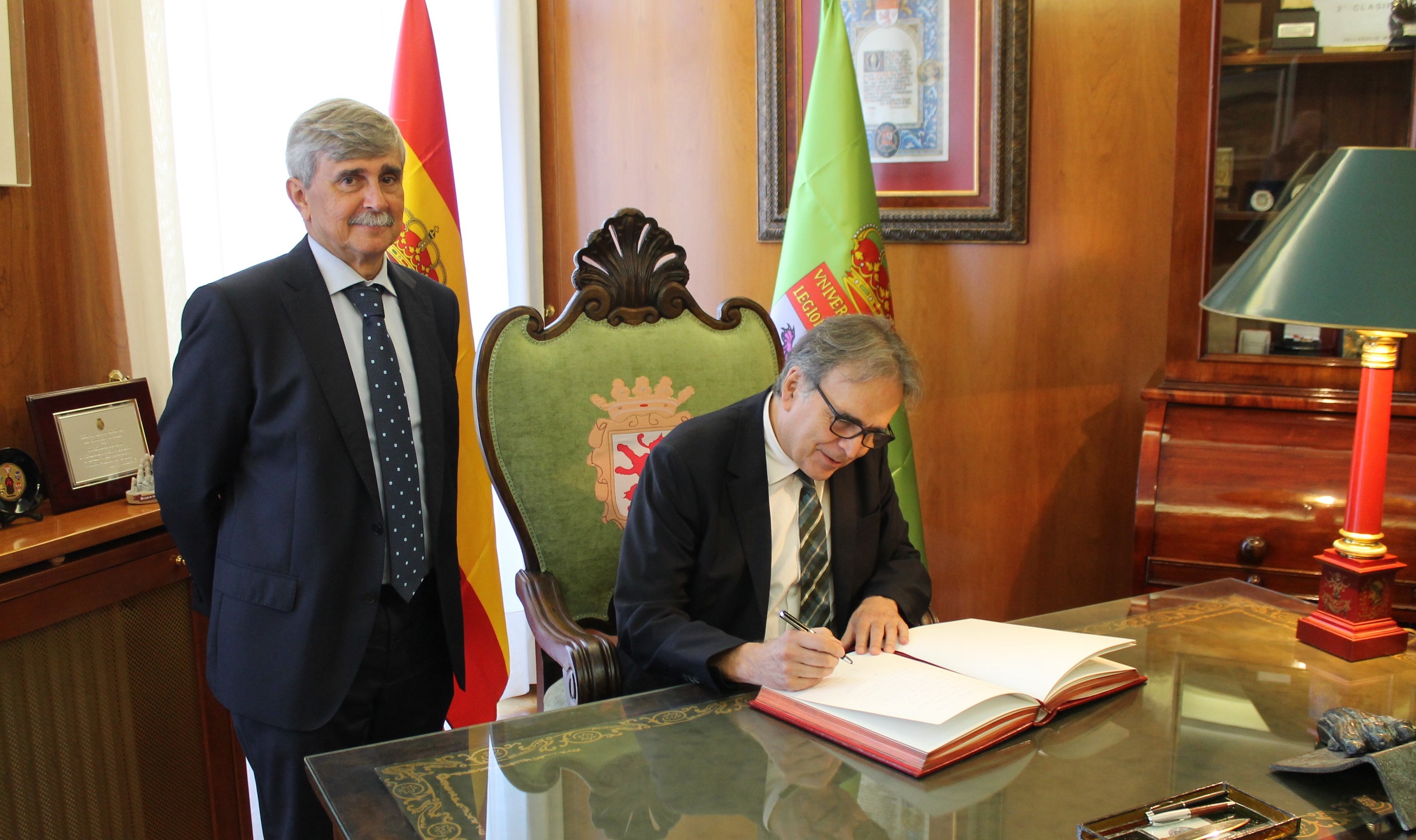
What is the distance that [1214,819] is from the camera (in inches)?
43.2

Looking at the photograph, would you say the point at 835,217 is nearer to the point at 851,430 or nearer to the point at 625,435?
the point at 625,435

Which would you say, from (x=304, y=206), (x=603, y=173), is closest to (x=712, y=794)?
(x=304, y=206)

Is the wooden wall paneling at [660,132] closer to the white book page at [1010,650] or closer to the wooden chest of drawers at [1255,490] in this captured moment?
the wooden chest of drawers at [1255,490]

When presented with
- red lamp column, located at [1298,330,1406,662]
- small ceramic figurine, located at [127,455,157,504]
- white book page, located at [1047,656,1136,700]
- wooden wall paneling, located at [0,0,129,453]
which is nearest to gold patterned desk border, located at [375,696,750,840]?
white book page, located at [1047,656,1136,700]

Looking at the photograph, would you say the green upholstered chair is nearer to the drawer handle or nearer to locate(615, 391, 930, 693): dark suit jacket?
locate(615, 391, 930, 693): dark suit jacket

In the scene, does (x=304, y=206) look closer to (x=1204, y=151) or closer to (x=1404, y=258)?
(x=1404, y=258)

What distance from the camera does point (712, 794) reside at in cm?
116

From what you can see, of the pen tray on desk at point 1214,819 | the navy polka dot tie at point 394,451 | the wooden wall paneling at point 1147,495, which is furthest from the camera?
the wooden wall paneling at point 1147,495

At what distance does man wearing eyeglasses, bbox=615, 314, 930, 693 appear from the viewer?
1626mm

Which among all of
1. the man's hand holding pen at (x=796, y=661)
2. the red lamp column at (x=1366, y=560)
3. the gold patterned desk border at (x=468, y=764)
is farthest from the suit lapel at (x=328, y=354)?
the red lamp column at (x=1366, y=560)

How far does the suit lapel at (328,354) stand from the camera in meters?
1.65

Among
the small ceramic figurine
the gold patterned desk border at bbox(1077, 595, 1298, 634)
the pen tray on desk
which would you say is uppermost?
A: the small ceramic figurine

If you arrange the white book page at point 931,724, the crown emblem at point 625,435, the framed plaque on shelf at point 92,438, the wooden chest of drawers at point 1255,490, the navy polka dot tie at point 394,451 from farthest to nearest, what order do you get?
the wooden chest of drawers at point 1255,490
the crown emblem at point 625,435
the framed plaque on shelf at point 92,438
the navy polka dot tie at point 394,451
the white book page at point 931,724

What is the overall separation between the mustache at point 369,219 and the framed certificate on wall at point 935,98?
1530mm
